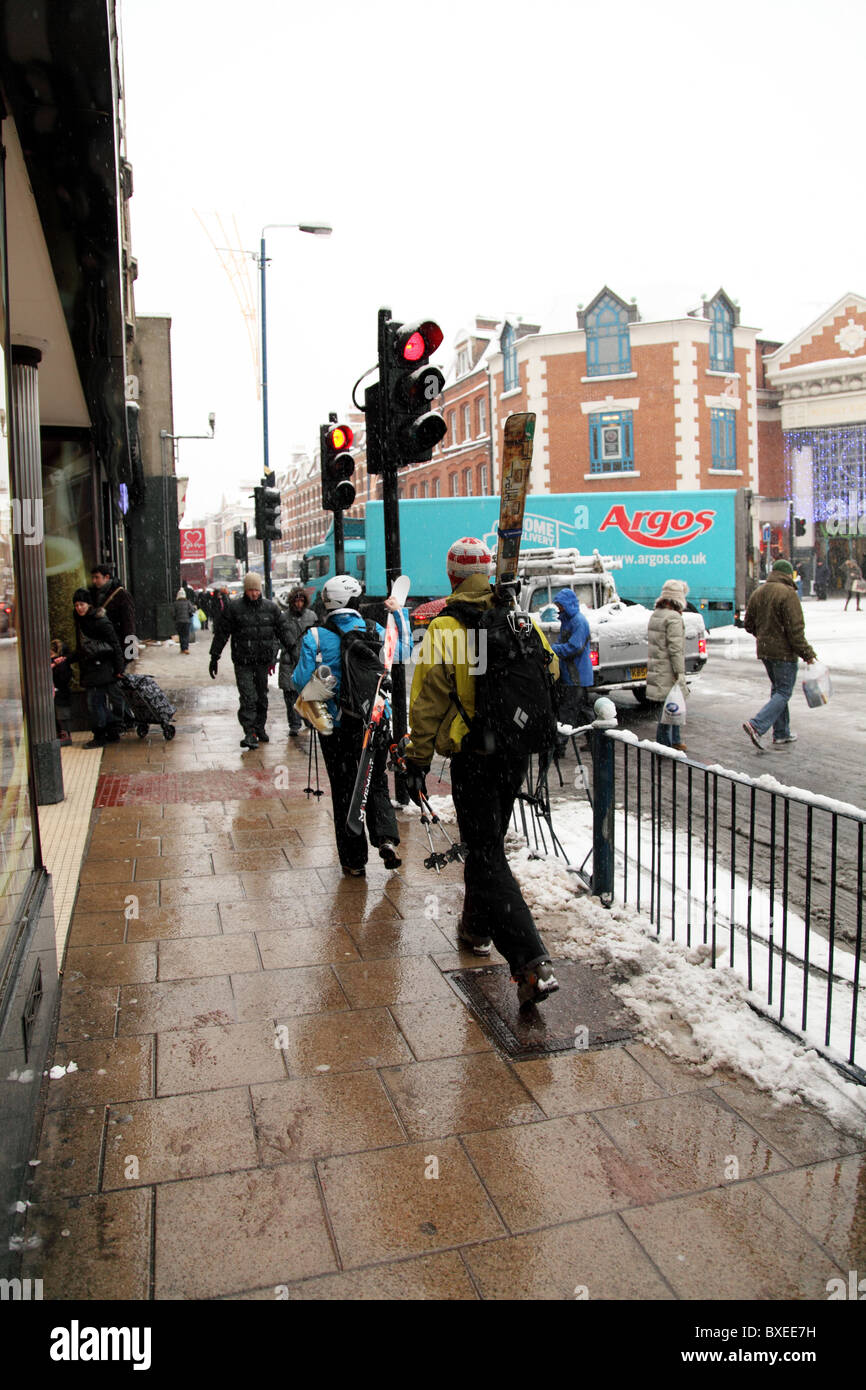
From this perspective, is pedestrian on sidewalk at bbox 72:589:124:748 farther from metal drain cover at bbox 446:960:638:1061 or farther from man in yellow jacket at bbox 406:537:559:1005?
metal drain cover at bbox 446:960:638:1061

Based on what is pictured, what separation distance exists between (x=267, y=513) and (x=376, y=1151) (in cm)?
1608

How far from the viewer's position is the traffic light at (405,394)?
22.0ft

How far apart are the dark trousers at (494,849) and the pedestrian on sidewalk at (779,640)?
6.38 meters

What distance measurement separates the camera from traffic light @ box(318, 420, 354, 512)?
34.6ft

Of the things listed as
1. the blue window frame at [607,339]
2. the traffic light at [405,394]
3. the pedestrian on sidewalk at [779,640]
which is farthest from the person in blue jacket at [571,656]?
the blue window frame at [607,339]

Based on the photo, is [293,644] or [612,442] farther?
[612,442]

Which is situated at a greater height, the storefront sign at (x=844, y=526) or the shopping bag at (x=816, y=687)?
the storefront sign at (x=844, y=526)

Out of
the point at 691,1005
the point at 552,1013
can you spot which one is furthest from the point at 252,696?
the point at 691,1005

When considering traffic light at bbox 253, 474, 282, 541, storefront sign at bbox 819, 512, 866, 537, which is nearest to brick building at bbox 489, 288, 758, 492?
storefront sign at bbox 819, 512, 866, 537

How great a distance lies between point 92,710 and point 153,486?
20.0 metres

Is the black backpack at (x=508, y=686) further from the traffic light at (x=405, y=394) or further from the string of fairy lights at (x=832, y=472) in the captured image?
the string of fairy lights at (x=832, y=472)

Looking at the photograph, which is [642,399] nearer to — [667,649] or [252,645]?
[667,649]

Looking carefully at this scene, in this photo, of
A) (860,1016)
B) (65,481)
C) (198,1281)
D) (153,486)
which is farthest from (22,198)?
(153,486)

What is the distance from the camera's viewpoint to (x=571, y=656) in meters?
9.88
